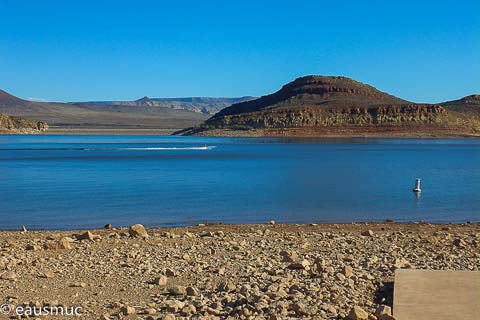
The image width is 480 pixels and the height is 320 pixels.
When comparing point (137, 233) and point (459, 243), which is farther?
point (137, 233)

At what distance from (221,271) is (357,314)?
3.16 metres

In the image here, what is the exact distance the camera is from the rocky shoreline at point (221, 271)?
8.32 m

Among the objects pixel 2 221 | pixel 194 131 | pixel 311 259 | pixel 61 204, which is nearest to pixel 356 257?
pixel 311 259

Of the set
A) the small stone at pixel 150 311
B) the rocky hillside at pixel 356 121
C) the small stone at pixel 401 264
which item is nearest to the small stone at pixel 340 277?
the small stone at pixel 401 264

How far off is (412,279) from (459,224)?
11.6m

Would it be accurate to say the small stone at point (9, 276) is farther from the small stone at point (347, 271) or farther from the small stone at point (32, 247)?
the small stone at point (347, 271)

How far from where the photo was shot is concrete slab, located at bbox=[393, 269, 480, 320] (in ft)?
24.6

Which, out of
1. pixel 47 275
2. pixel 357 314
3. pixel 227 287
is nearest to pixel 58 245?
pixel 47 275

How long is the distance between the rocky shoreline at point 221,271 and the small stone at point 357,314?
0.01m

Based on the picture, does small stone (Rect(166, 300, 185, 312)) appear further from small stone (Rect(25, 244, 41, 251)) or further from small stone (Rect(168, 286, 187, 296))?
small stone (Rect(25, 244, 41, 251))

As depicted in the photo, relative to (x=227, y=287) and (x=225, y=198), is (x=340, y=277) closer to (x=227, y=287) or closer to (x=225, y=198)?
(x=227, y=287)

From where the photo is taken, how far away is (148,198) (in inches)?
1085

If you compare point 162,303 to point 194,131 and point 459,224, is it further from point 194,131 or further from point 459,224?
point 194,131

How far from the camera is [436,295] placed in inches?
320
